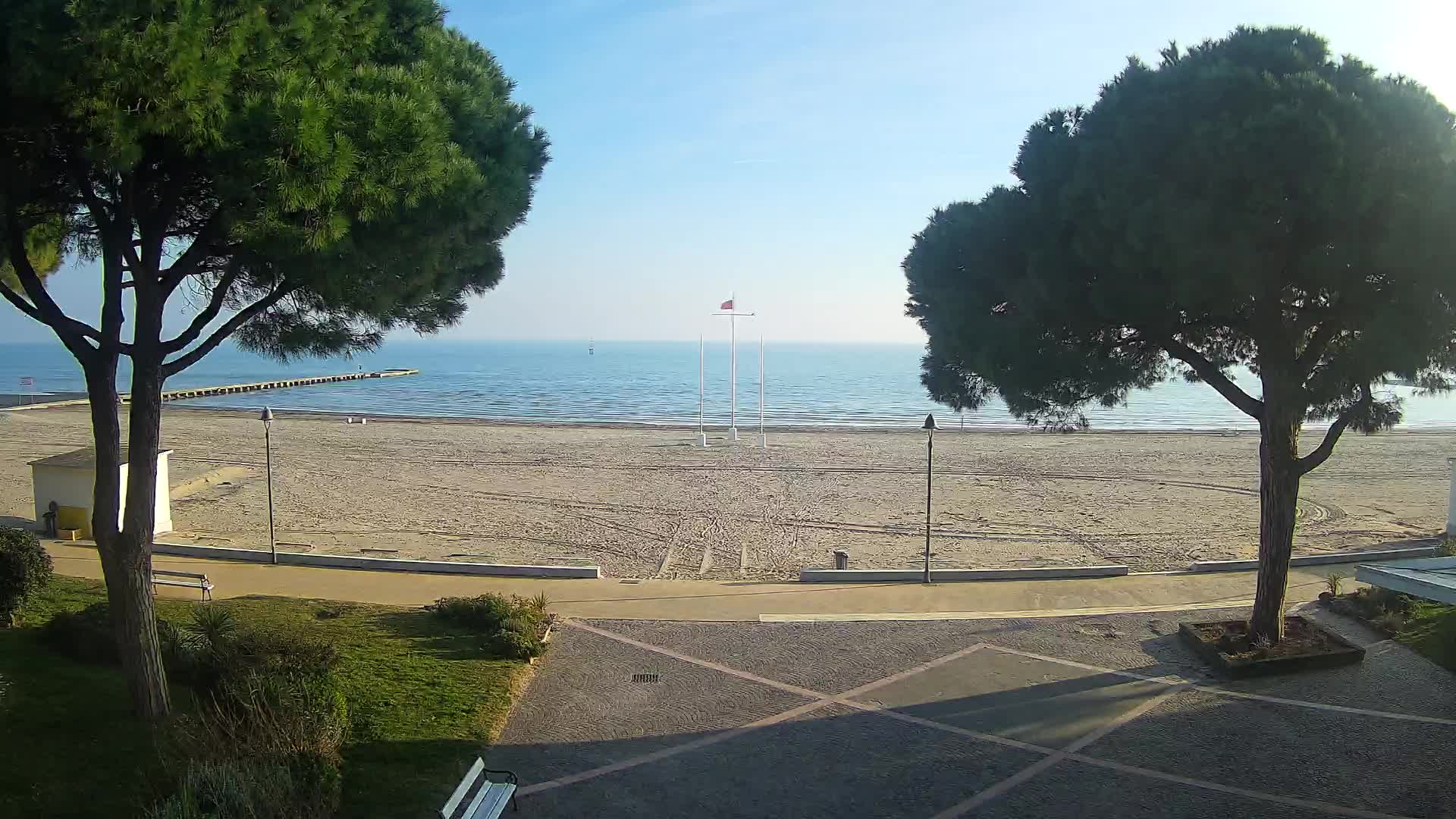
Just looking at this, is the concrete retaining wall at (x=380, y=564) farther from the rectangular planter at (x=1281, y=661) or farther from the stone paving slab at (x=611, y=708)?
the rectangular planter at (x=1281, y=661)

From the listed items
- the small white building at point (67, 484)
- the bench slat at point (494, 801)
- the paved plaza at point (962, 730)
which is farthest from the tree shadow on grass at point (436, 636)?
the small white building at point (67, 484)

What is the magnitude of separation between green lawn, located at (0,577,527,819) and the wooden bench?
1.56 ft

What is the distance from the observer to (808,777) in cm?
739

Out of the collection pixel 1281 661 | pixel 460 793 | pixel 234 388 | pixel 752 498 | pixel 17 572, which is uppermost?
pixel 234 388

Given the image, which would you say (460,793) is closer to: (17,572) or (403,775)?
(403,775)

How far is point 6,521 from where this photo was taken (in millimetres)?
17422

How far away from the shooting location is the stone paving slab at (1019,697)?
27.8ft

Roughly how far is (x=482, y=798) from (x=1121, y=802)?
4913 millimetres

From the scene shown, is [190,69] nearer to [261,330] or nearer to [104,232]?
[104,232]

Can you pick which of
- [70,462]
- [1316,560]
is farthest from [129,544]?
[1316,560]

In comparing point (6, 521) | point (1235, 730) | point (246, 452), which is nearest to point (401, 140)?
point (1235, 730)

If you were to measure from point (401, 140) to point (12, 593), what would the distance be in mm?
7264

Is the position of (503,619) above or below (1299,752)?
above

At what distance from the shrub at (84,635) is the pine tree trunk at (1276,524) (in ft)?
40.2
